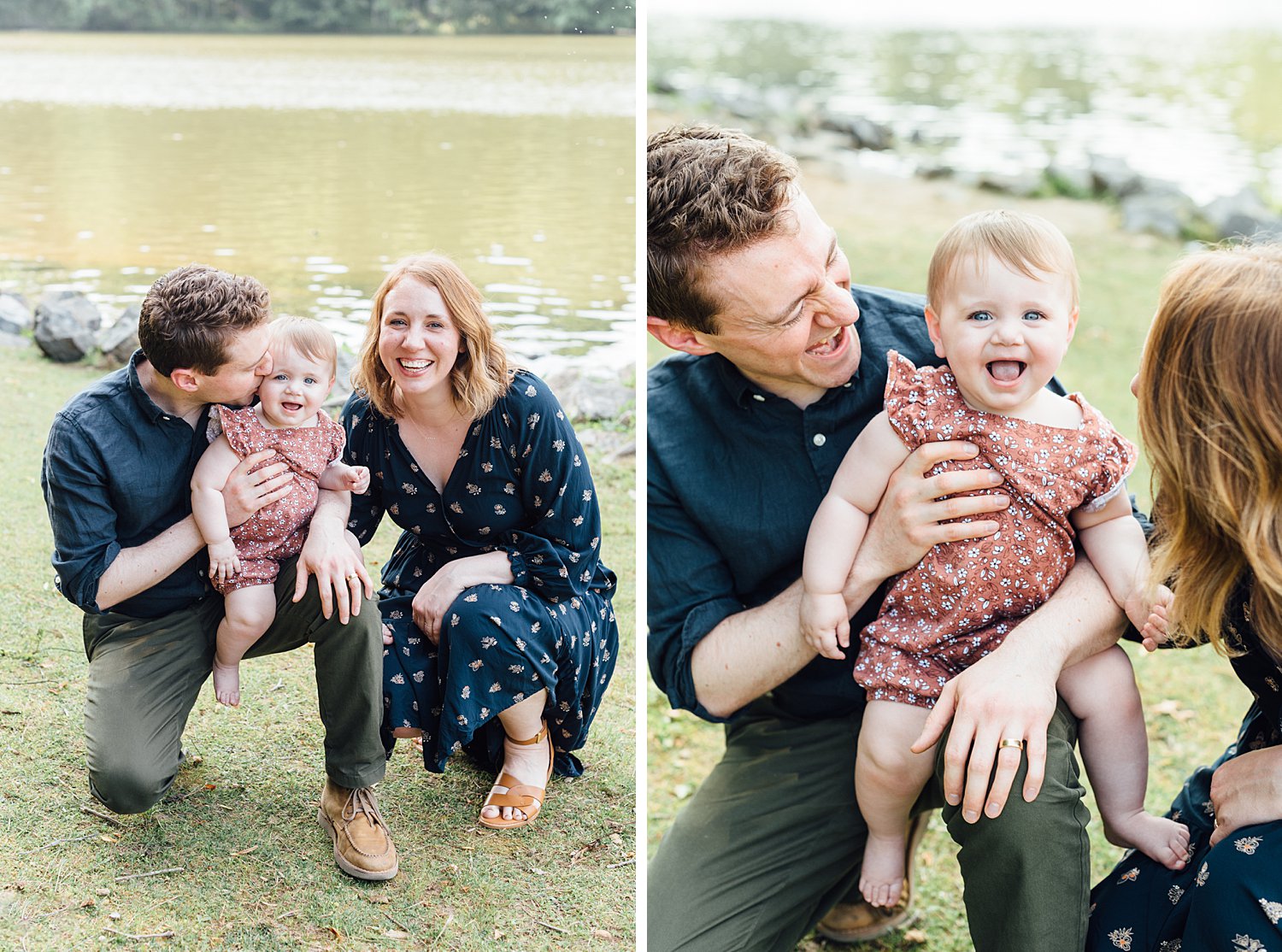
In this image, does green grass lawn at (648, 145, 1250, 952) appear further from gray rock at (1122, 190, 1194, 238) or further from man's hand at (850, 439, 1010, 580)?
man's hand at (850, 439, 1010, 580)

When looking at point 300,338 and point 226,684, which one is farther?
point 226,684

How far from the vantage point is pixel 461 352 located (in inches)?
108

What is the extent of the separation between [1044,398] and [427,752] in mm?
1500

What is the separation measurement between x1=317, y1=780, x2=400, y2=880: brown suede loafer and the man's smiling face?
4.03 ft

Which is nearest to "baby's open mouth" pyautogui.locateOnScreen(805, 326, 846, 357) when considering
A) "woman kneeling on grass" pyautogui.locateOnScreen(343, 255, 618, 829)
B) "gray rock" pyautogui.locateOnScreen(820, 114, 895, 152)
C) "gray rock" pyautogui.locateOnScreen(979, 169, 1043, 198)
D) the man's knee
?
"woman kneeling on grass" pyautogui.locateOnScreen(343, 255, 618, 829)

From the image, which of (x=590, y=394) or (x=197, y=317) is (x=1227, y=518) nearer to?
(x=197, y=317)

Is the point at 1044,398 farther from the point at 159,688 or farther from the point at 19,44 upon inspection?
the point at 19,44

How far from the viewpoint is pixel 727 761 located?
294cm

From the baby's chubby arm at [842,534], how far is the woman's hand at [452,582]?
713 millimetres

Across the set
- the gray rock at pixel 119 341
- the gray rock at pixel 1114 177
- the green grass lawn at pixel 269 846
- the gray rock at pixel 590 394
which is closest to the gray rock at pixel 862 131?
the gray rock at pixel 1114 177

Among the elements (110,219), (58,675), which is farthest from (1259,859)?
(110,219)

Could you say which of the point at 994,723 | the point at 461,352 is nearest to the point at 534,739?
the point at 461,352

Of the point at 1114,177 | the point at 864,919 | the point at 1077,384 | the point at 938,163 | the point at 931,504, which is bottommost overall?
the point at 864,919

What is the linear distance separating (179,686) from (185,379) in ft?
2.29
